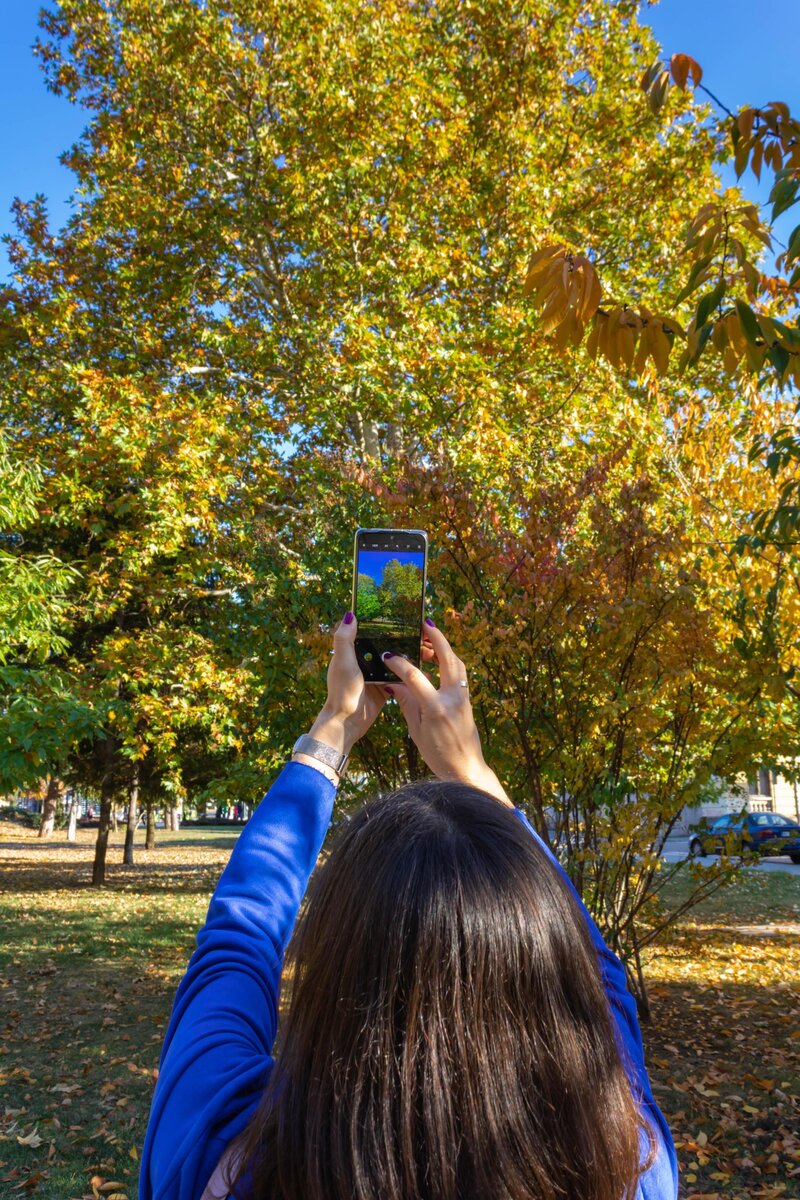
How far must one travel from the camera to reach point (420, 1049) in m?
0.75

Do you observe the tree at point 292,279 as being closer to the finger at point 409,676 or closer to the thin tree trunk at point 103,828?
the thin tree trunk at point 103,828

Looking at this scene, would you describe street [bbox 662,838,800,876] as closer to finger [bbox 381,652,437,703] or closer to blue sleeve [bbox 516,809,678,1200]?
finger [bbox 381,652,437,703]

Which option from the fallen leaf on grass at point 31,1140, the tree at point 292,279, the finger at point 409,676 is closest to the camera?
the finger at point 409,676

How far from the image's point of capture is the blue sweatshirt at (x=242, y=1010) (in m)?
0.78

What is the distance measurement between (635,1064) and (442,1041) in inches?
11.7

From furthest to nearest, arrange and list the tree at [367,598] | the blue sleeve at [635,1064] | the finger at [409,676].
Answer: the tree at [367,598]
the finger at [409,676]
the blue sleeve at [635,1064]

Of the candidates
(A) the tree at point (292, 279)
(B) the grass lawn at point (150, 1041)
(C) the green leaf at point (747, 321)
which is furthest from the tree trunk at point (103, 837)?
(C) the green leaf at point (747, 321)

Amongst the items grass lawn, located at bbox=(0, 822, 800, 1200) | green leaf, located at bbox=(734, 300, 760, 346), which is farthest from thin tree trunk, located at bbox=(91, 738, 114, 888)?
green leaf, located at bbox=(734, 300, 760, 346)

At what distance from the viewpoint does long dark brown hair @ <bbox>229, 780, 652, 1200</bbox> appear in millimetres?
727

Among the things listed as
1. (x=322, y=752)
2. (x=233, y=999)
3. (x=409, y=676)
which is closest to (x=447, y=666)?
(x=409, y=676)

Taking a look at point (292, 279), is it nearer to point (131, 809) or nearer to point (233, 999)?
point (131, 809)

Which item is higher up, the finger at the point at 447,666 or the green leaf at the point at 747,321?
the green leaf at the point at 747,321

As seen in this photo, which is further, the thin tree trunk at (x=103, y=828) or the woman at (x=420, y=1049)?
the thin tree trunk at (x=103, y=828)

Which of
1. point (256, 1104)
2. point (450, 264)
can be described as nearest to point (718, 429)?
point (450, 264)
